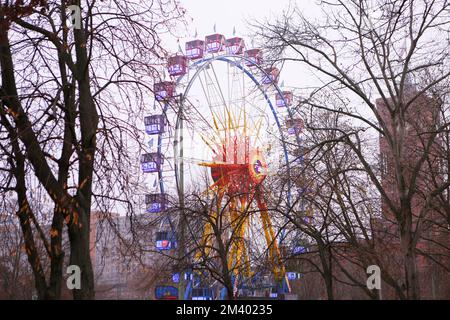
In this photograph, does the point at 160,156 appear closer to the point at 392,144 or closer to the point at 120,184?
the point at 120,184

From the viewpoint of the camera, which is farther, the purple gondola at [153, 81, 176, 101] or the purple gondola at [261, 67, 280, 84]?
the purple gondola at [261, 67, 280, 84]

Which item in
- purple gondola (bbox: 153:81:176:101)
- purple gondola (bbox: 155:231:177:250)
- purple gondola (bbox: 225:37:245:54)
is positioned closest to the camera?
purple gondola (bbox: 153:81:176:101)

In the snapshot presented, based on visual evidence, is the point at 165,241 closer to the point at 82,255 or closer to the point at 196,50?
the point at 196,50

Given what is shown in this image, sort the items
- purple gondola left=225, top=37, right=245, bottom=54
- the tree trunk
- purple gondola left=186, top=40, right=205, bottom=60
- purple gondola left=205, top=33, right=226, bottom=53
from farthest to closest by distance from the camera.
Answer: purple gondola left=225, top=37, right=245, bottom=54, purple gondola left=186, top=40, right=205, bottom=60, purple gondola left=205, top=33, right=226, bottom=53, the tree trunk

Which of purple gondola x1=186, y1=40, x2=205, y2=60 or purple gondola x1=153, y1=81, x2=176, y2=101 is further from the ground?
purple gondola x1=186, y1=40, x2=205, y2=60

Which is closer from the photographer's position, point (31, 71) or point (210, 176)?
point (31, 71)

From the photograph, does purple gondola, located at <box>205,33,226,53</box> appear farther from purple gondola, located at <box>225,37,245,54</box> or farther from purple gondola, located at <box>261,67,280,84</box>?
purple gondola, located at <box>261,67,280,84</box>

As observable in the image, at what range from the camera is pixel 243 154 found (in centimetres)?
2688

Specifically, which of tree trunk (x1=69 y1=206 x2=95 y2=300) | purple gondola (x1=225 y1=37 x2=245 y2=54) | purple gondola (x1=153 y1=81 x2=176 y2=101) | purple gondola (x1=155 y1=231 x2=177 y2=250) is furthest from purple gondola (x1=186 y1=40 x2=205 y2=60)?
tree trunk (x1=69 y1=206 x2=95 y2=300)

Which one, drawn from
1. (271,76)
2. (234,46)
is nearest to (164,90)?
(271,76)

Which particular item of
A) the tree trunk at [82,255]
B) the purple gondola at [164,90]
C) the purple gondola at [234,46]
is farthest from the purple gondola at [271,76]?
the purple gondola at [234,46]
